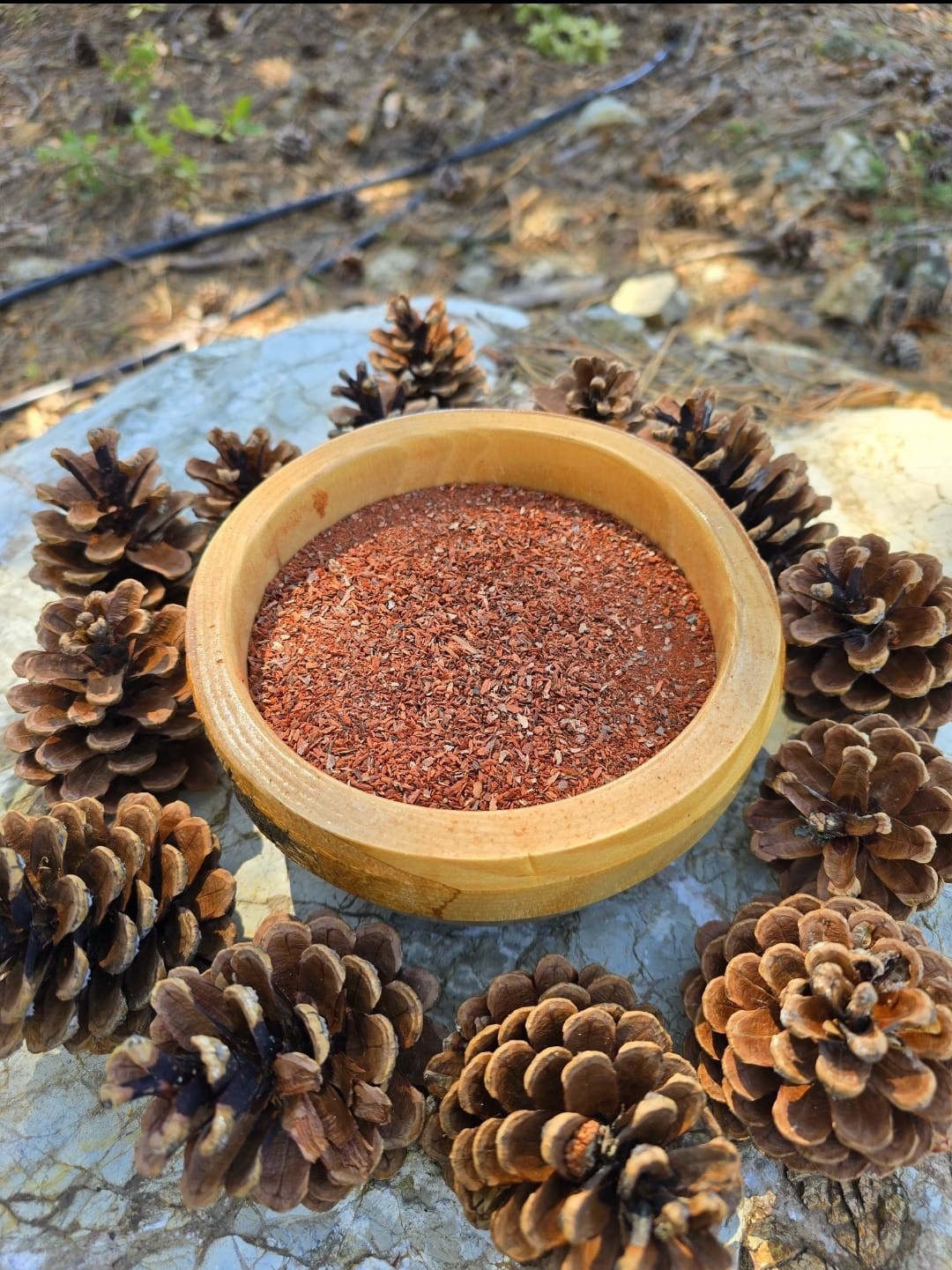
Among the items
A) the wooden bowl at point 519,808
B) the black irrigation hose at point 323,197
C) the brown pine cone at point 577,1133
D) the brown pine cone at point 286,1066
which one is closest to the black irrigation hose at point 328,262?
the black irrigation hose at point 323,197

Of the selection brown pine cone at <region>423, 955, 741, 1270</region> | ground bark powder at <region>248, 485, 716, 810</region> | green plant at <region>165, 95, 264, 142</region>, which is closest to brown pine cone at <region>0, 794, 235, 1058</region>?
ground bark powder at <region>248, 485, 716, 810</region>

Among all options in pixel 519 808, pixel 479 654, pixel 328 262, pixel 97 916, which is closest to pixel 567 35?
pixel 328 262

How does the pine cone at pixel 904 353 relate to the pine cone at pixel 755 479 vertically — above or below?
below

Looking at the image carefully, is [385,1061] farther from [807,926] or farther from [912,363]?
[912,363]

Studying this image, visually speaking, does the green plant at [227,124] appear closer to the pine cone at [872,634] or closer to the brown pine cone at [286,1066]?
the pine cone at [872,634]

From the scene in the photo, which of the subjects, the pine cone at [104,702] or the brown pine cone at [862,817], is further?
the pine cone at [104,702]

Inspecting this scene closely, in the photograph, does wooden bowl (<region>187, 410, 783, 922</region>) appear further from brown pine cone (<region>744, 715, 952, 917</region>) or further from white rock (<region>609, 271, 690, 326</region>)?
white rock (<region>609, 271, 690, 326</region>)

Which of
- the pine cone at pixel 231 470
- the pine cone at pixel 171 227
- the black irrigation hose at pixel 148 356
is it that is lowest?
the black irrigation hose at pixel 148 356
